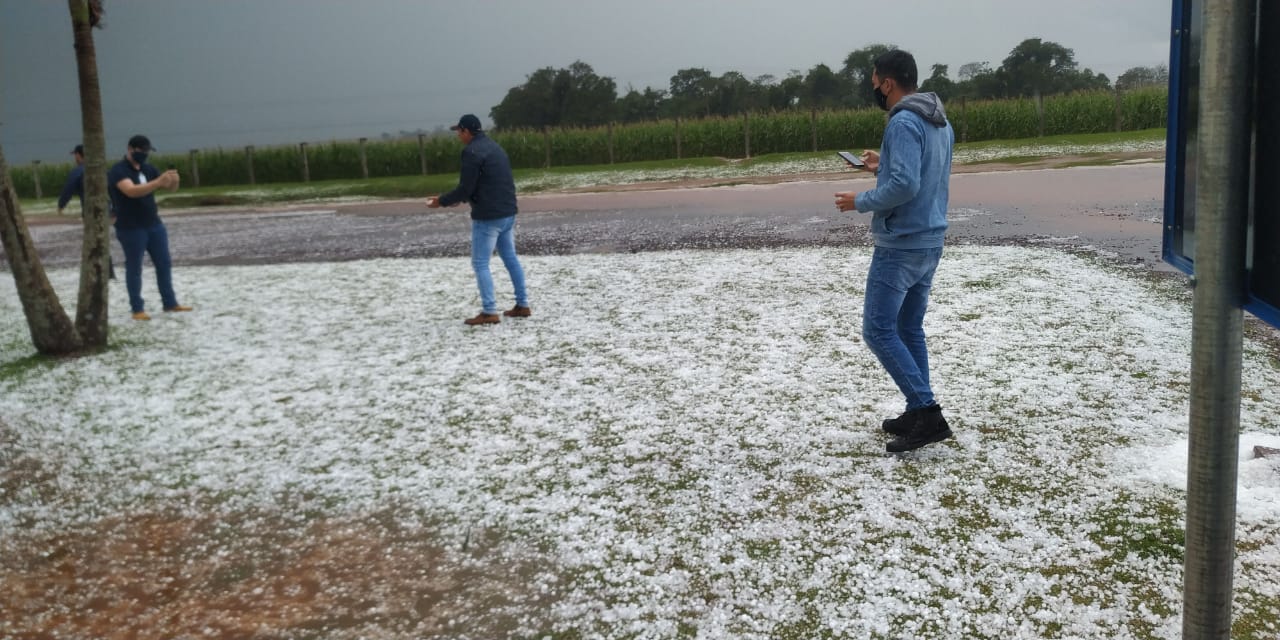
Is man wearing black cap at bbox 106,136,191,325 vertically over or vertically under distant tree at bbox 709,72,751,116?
under

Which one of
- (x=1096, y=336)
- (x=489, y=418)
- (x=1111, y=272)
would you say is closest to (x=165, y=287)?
(x=489, y=418)

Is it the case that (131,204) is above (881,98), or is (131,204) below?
below

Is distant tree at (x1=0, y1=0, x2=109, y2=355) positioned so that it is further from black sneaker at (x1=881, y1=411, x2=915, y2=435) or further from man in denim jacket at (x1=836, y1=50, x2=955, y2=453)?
black sneaker at (x1=881, y1=411, x2=915, y2=435)

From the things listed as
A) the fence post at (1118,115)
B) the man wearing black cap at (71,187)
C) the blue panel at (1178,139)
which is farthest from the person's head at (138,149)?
the fence post at (1118,115)

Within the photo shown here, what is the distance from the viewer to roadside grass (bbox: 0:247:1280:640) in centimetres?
364

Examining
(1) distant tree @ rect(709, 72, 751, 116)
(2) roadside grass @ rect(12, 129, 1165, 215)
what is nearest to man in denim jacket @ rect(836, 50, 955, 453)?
(2) roadside grass @ rect(12, 129, 1165, 215)

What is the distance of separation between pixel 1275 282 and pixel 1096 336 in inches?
219

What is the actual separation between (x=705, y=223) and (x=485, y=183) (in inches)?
319

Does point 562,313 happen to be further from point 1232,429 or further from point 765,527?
point 1232,429

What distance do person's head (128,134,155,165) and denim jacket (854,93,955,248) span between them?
311 inches

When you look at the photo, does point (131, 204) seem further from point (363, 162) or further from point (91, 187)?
point (363, 162)

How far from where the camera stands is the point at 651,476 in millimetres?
4949

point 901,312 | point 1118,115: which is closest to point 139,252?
point 901,312

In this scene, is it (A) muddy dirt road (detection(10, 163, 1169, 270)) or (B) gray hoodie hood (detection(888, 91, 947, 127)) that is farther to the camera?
(A) muddy dirt road (detection(10, 163, 1169, 270))
